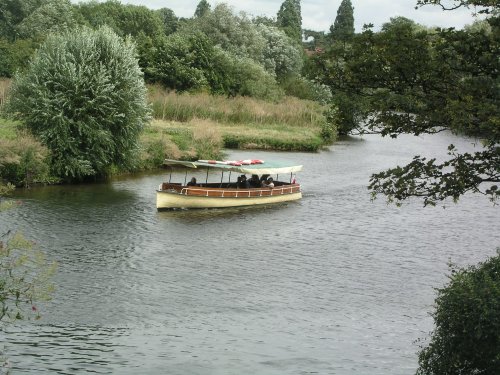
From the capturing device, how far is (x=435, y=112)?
18688 millimetres

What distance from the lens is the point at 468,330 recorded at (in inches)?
714

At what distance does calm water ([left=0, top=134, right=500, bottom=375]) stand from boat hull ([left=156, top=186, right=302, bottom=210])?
641 millimetres

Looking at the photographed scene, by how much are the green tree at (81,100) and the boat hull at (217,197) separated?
340 inches

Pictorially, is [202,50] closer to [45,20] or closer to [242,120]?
[242,120]

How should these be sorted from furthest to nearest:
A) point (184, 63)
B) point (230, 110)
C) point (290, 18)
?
point (290, 18) < point (184, 63) < point (230, 110)

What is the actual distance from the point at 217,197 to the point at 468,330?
29.3m

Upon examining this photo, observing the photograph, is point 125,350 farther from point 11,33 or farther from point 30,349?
point 11,33

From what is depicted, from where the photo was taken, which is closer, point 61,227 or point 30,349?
point 30,349

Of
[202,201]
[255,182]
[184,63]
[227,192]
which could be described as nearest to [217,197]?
[227,192]

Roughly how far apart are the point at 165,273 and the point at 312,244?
30.3ft

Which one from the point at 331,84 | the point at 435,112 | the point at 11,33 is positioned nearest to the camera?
the point at 435,112

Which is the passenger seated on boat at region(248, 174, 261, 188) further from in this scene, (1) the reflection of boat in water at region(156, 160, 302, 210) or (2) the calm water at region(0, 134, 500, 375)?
(2) the calm water at region(0, 134, 500, 375)

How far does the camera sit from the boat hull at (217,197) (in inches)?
1774

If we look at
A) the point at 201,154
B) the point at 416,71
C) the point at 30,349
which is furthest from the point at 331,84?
the point at 201,154
